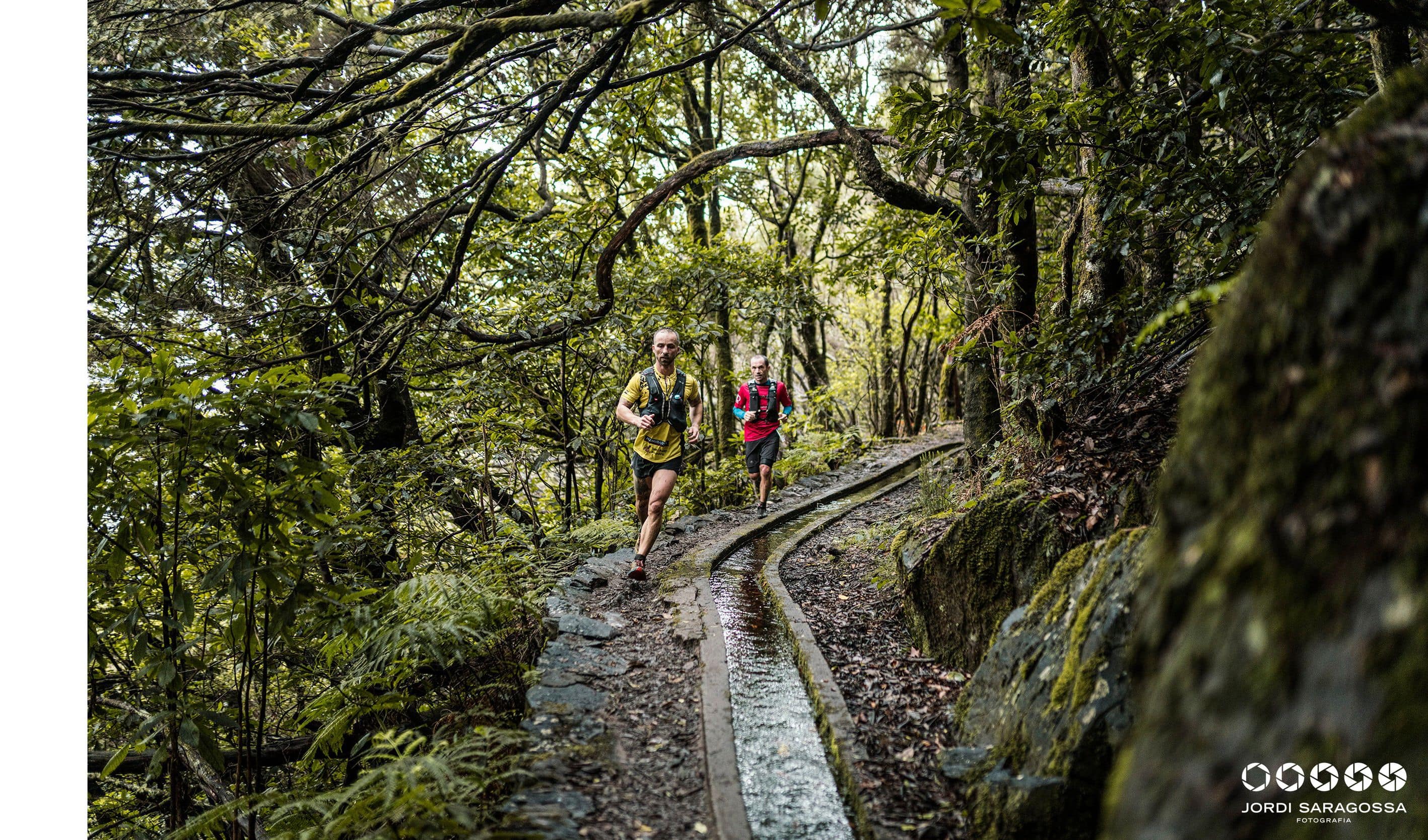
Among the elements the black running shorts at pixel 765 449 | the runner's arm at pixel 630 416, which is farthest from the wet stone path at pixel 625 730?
the black running shorts at pixel 765 449

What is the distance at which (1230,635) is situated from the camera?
115 centimetres

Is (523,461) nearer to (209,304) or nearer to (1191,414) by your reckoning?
(209,304)

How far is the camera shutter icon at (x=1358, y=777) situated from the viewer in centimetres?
108

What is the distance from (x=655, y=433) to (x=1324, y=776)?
5643 mm

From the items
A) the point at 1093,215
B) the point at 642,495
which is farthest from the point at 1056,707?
the point at 642,495

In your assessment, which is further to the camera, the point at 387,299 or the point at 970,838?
the point at 387,299

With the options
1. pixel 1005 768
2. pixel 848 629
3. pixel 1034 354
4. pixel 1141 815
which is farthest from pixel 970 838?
pixel 1034 354

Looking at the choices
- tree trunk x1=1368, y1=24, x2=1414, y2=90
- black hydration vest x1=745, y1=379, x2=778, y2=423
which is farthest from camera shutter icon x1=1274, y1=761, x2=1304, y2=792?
black hydration vest x1=745, y1=379, x2=778, y2=423

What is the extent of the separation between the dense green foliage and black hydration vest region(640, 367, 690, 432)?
1521 mm

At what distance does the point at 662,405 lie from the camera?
6.50m

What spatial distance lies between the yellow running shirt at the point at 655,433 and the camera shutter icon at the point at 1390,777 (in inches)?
220

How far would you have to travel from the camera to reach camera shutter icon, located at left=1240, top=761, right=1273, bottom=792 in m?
1.04

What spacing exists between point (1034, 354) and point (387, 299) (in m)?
5.44

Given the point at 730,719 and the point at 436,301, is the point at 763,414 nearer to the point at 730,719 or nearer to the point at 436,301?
the point at 436,301
